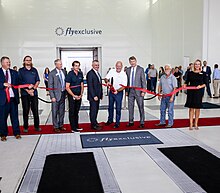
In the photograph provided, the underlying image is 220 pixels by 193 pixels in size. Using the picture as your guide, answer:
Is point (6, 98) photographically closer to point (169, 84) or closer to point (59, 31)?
point (169, 84)

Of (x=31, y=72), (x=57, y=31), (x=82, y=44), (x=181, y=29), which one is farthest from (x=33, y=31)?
(x=31, y=72)

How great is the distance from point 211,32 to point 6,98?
444 inches

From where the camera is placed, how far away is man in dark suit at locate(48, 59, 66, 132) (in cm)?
639

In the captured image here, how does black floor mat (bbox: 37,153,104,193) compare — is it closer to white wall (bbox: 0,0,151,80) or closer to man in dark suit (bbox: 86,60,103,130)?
man in dark suit (bbox: 86,60,103,130)

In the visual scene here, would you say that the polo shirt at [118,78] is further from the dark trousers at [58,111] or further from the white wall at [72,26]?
the white wall at [72,26]

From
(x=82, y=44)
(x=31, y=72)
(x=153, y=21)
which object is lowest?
(x=31, y=72)

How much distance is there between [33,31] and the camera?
18547 millimetres

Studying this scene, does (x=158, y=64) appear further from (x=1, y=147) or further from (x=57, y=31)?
(x=1, y=147)

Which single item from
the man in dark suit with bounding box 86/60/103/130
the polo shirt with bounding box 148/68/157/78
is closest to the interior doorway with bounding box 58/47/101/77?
the polo shirt with bounding box 148/68/157/78

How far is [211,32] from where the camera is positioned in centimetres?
1394

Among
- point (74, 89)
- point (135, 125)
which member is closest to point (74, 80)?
point (74, 89)

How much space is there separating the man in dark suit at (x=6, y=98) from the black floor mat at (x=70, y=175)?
61.3 inches

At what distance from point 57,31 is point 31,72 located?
13.0m

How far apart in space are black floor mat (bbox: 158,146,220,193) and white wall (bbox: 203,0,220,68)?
9891 millimetres
